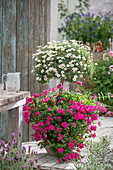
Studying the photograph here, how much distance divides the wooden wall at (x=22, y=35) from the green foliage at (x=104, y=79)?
88.3 inches

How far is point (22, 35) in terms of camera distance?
3936 mm

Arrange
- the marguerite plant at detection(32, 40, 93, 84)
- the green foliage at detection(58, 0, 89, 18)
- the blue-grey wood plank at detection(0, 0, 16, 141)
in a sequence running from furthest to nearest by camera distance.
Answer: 1. the green foliage at detection(58, 0, 89, 18)
2. the blue-grey wood plank at detection(0, 0, 16, 141)
3. the marguerite plant at detection(32, 40, 93, 84)

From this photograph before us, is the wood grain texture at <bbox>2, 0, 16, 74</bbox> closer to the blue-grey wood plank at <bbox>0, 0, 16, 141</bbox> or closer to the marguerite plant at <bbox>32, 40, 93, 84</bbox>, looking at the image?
the blue-grey wood plank at <bbox>0, 0, 16, 141</bbox>

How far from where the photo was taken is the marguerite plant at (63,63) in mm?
3504

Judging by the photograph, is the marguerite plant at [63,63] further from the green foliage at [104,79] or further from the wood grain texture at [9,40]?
the green foliage at [104,79]

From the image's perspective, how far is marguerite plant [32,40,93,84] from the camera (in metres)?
3.50

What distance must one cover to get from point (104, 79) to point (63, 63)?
2.75 meters

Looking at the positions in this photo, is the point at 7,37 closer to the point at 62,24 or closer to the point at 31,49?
the point at 31,49

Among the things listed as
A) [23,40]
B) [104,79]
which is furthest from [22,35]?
[104,79]

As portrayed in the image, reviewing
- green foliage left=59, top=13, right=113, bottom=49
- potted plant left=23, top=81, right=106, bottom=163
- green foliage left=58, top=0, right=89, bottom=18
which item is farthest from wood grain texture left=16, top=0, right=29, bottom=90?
green foliage left=58, top=0, right=89, bottom=18

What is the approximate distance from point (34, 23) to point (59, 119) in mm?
1548

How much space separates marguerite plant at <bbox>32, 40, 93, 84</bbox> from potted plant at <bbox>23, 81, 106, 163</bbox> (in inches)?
16.6

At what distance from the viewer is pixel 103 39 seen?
7422mm

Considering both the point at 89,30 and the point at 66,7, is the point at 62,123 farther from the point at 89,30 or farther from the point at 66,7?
the point at 66,7
